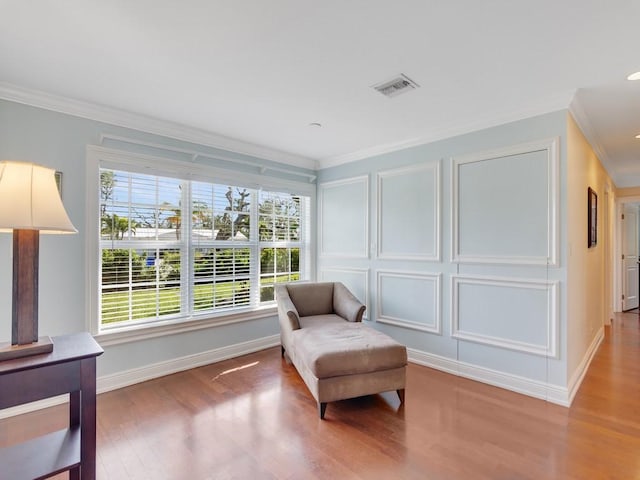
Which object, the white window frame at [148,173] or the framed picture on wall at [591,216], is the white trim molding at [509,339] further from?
the white window frame at [148,173]

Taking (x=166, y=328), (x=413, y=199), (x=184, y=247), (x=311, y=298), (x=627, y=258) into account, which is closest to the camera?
(x=166, y=328)

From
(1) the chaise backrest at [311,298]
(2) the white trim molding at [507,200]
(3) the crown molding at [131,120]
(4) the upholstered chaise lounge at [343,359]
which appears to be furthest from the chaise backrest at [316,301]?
(3) the crown molding at [131,120]

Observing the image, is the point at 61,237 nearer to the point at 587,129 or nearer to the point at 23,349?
the point at 23,349

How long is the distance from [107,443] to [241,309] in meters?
1.83

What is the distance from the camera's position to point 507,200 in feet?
9.37

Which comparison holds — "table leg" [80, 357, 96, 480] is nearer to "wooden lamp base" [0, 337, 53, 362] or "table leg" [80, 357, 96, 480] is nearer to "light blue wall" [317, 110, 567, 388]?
"wooden lamp base" [0, 337, 53, 362]

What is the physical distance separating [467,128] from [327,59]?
173cm

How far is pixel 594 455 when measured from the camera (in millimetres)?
1913

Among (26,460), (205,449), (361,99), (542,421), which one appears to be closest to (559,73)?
(361,99)

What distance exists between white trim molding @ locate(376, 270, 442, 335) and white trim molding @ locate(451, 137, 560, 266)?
1.06ft

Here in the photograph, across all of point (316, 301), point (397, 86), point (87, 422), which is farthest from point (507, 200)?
point (87, 422)

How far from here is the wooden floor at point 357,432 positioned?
5.96 feet

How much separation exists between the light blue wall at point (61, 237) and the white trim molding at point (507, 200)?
305 centimetres

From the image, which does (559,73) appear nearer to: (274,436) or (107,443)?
(274,436)
